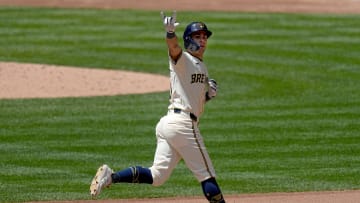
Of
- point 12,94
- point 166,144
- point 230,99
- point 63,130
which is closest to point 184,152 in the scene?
point 166,144

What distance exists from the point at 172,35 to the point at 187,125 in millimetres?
873

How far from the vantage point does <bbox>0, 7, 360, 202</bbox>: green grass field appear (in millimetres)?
12586

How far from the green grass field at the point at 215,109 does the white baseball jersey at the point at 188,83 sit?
218cm

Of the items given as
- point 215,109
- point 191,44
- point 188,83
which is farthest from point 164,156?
point 215,109

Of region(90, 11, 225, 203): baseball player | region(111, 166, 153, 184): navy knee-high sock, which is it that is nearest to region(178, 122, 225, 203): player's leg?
region(90, 11, 225, 203): baseball player

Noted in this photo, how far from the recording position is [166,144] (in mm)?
9758

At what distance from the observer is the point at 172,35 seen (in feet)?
30.5

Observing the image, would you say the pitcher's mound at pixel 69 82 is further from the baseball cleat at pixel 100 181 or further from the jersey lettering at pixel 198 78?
the jersey lettering at pixel 198 78

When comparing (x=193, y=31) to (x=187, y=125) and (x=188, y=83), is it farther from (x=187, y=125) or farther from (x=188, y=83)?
(x=187, y=125)

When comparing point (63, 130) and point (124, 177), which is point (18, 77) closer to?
point (63, 130)

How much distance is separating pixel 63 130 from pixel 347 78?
650cm

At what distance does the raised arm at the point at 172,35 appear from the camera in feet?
30.4

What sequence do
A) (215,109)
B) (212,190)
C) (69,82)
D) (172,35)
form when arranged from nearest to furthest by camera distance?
(172,35), (212,190), (215,109), (69,82)

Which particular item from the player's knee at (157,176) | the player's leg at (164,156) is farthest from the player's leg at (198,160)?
the player's knee at (157,176)
